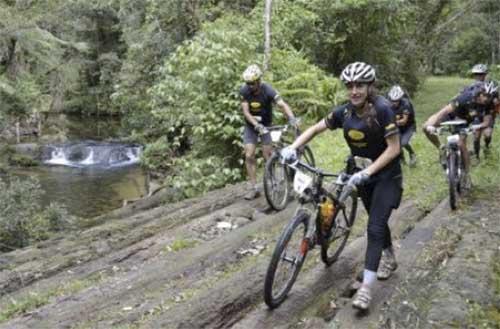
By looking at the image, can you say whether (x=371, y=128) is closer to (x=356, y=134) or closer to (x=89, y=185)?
(x=356, y=134)

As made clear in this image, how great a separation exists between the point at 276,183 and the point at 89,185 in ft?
46.0

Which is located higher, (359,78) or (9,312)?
(359,78)

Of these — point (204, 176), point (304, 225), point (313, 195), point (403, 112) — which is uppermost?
point (403, 112)

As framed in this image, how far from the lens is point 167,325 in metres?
5.00

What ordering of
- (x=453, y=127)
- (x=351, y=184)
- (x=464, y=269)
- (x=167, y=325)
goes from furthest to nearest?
(x=453, y=127) < (x=464, y=269) < (x=167, y=325) < (x=351, y=184)

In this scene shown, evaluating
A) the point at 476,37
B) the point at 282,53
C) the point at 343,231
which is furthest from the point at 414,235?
the point at 476,37

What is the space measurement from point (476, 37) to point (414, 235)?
113ft

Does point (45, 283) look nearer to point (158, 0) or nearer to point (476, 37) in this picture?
point (158, 0)

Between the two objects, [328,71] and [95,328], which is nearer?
[95,328]

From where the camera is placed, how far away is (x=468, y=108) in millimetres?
9133

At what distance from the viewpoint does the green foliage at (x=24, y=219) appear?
1152 centimetres

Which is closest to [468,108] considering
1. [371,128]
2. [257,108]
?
[257,108]

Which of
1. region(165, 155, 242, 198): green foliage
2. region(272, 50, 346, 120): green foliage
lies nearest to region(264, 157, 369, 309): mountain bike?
region(165, 155, 242, 198): green foliage

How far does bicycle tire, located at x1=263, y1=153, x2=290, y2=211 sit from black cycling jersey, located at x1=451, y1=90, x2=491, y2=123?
2.96 m
